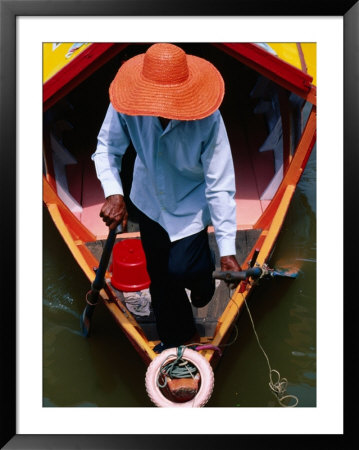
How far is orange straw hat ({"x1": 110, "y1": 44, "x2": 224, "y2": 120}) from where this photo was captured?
2.16 metres

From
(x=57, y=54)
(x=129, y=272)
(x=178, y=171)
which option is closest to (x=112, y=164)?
(x=178, y=171)

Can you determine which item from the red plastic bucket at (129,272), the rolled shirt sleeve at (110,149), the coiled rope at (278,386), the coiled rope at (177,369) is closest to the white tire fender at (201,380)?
the coiled rope at (177,369)

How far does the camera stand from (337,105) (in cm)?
243

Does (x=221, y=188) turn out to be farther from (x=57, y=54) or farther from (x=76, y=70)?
(x=76, y=70)

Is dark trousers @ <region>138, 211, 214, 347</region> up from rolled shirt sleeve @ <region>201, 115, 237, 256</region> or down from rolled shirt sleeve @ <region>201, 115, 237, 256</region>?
down

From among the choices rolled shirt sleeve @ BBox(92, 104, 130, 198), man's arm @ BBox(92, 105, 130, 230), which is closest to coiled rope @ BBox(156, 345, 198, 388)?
man's arm @ BBox(92, 105, 130, 230)

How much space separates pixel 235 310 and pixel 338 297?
536 millimetres

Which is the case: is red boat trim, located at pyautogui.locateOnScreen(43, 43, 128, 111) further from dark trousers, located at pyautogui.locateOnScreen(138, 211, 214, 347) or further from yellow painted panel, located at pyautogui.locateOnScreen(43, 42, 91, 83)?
dark trousers, located at pyautogui.locateOnScreen(138, 211, 214, 347)

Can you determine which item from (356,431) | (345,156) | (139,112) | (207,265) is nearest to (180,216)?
(207,265)

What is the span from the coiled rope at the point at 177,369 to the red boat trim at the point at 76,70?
4.89 ft

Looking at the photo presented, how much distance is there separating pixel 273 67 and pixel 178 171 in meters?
1.25

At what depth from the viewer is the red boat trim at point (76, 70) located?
10.7 feet

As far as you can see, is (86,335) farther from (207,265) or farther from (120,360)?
(207,265)

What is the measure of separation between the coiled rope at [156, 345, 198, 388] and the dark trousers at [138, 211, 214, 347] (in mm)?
253
